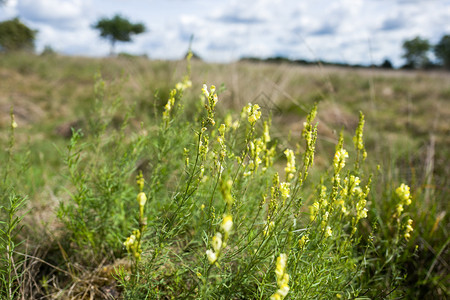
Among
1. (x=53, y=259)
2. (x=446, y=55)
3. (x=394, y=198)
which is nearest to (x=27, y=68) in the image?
(x=53, y=259)

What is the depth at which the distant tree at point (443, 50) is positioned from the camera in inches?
2018

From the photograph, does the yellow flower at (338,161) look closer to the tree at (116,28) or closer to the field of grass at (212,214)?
the field of grass at (212,214)

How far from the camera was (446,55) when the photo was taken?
52.6 m

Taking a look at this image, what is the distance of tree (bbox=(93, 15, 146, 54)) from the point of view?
39.3 meters

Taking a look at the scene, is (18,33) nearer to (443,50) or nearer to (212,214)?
(212,214)

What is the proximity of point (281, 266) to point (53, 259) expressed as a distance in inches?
74.7

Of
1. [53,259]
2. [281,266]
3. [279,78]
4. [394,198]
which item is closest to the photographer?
[281,266]

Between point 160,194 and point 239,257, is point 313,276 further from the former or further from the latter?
point 160,194

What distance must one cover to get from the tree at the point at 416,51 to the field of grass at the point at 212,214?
60.7 meters

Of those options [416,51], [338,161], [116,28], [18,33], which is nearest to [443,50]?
[416,51]

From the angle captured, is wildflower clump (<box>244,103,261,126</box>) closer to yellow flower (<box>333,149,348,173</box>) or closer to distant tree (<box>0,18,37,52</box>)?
yellow flower (<box>333,149,348,173</box>)

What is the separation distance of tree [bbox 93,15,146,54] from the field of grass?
38352mm

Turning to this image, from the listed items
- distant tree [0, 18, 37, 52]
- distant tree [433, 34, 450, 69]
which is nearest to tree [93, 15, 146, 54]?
distant tree [0, 18, 37, 52]

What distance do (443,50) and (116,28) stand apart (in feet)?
170
